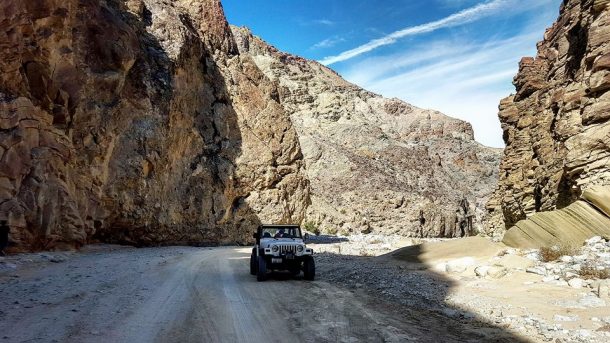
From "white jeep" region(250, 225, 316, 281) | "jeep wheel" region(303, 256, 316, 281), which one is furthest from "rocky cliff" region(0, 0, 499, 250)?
"jeep wheel" region(303, 256, 316, 281)

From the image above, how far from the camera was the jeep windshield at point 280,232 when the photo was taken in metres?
13.3

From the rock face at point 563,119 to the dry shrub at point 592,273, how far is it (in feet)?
18.3

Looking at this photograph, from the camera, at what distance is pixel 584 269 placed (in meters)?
8.93

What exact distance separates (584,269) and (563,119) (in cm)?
1056

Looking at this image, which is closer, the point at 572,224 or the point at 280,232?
the point at 572,224

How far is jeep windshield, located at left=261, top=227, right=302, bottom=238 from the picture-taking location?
13.3m

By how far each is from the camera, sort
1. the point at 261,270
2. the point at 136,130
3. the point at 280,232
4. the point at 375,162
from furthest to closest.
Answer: the point at 375,162
the point at 136,130
the point at 280,232
the point at 261,270

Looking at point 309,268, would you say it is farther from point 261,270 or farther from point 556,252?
point 556,252

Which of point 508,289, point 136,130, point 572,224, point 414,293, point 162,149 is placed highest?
point 136,130

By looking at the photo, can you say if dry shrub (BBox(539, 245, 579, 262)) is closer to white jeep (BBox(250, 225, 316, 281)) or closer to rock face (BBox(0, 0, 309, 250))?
white jeep (BBox(250, 225, 316, 281))

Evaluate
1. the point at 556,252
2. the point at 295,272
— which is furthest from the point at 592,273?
the point at 295,272

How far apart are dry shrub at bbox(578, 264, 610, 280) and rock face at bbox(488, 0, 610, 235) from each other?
5.59m

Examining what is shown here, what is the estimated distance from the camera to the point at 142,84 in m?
30.5

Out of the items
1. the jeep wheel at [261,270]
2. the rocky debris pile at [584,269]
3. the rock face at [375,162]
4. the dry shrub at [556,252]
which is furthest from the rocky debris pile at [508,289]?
the rock face at [375,162]
